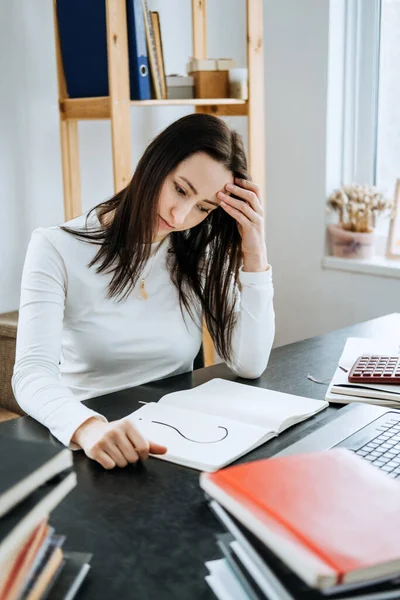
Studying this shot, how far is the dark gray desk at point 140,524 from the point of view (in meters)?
0.73

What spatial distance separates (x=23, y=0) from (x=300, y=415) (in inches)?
76.8

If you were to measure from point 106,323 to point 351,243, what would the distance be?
148 cm

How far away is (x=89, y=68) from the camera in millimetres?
2352

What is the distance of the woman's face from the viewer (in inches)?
56.2

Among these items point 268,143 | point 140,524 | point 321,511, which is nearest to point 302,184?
point 268,143

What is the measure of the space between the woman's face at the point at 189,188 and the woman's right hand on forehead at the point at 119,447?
54 cm

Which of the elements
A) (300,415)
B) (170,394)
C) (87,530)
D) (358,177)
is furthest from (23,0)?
(87,530)

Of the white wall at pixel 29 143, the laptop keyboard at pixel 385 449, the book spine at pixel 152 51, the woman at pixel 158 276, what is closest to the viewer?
the laptop keyboard at pixel 385 449

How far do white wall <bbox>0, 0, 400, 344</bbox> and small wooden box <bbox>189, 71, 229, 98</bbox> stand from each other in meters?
0.35

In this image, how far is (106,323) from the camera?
4.91 feet

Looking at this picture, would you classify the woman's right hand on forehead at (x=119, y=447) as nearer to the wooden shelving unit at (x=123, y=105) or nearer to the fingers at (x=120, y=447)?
Result: the fingers at (x=120, y=447)

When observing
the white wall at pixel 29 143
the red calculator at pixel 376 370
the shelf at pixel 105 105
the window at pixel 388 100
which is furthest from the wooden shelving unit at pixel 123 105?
the red calculator at pixel 376 370

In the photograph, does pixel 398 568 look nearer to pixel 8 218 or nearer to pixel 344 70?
pixel 8 218

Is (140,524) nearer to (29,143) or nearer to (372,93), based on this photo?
(29,143)
